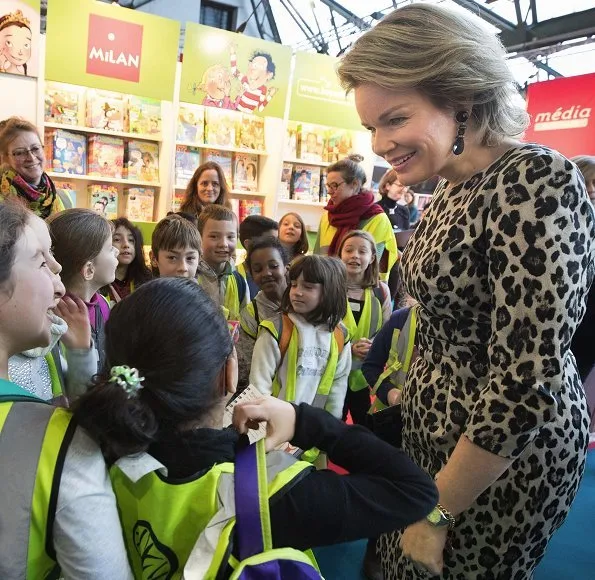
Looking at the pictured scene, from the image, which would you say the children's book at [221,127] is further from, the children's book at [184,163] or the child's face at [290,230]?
the child's face at [290,230]

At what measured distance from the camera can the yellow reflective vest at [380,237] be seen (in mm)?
3785

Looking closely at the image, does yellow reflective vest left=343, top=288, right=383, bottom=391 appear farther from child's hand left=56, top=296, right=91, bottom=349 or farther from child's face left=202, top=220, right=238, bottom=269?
child's hand left=56, top=296, right=91, bottom=349

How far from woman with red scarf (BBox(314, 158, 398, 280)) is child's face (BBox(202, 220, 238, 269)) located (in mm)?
941

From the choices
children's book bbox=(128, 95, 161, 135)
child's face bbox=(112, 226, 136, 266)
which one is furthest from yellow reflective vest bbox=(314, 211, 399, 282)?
children's book bbox=(128, 95, 161, 135)

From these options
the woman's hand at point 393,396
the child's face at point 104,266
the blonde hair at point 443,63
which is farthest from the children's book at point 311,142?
the blonde hair at point 443,63

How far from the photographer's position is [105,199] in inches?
193

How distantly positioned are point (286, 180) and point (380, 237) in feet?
7.48

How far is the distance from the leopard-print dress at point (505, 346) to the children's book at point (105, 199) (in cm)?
425

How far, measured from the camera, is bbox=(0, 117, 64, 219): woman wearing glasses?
3035 millimetres

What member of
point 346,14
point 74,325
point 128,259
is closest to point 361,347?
point 128,259

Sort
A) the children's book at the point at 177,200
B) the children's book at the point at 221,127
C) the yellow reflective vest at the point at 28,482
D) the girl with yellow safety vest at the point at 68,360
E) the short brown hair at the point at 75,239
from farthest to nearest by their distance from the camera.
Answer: the children's book at the point at 221,127, the children's book at the point at 177,200, the short brown hair at the point at 75,239, the girl with yellow safety vest at the point at 68,360, the yellow reflective vest at the point at 28,482

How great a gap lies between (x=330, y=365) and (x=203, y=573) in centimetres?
163

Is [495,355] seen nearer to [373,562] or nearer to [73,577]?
[73,577]

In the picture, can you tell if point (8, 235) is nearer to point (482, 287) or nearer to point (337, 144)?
point (482, 287)
